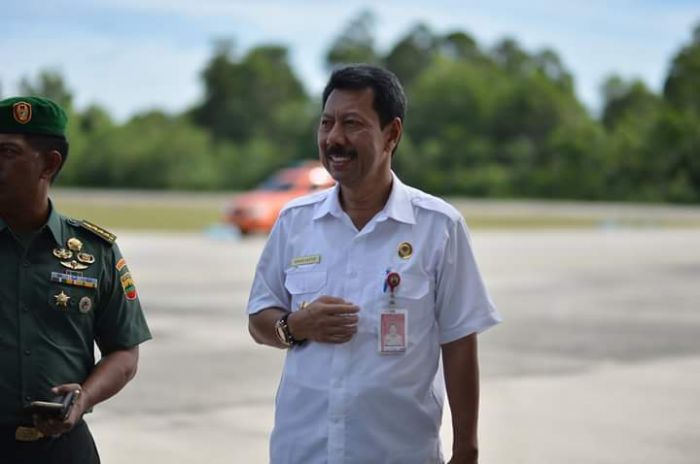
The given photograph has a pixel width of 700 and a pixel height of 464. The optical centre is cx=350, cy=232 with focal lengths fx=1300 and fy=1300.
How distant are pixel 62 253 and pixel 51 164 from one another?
0.21m

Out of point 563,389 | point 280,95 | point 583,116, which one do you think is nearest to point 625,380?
point 563,389

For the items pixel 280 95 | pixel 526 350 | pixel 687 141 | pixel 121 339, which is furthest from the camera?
pixel 280 95

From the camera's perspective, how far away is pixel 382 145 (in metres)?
3.36

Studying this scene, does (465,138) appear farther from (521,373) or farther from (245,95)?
(521,373)

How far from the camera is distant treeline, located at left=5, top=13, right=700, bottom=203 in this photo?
68.5m

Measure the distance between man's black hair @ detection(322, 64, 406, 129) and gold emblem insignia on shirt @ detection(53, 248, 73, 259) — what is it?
772mm

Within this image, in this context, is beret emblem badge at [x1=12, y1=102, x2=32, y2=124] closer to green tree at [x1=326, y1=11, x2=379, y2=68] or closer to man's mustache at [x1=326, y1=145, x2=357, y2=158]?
man's mustache at [x1=326, y1=145, x2=357, y2=158]

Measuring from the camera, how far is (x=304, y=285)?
333cm

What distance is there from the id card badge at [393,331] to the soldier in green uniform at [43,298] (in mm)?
638

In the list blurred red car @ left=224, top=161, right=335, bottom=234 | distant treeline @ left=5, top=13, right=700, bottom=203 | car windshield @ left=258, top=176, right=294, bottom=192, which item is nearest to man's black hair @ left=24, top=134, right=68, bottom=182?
blurred red car @ left=224, top=161, right=335, bottom=234

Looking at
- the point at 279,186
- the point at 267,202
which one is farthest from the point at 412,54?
the point at 267,202

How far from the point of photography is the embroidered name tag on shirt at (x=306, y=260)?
3.32m

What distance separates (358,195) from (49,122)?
2.64 feet

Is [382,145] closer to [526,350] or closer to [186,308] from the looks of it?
[526,350]
